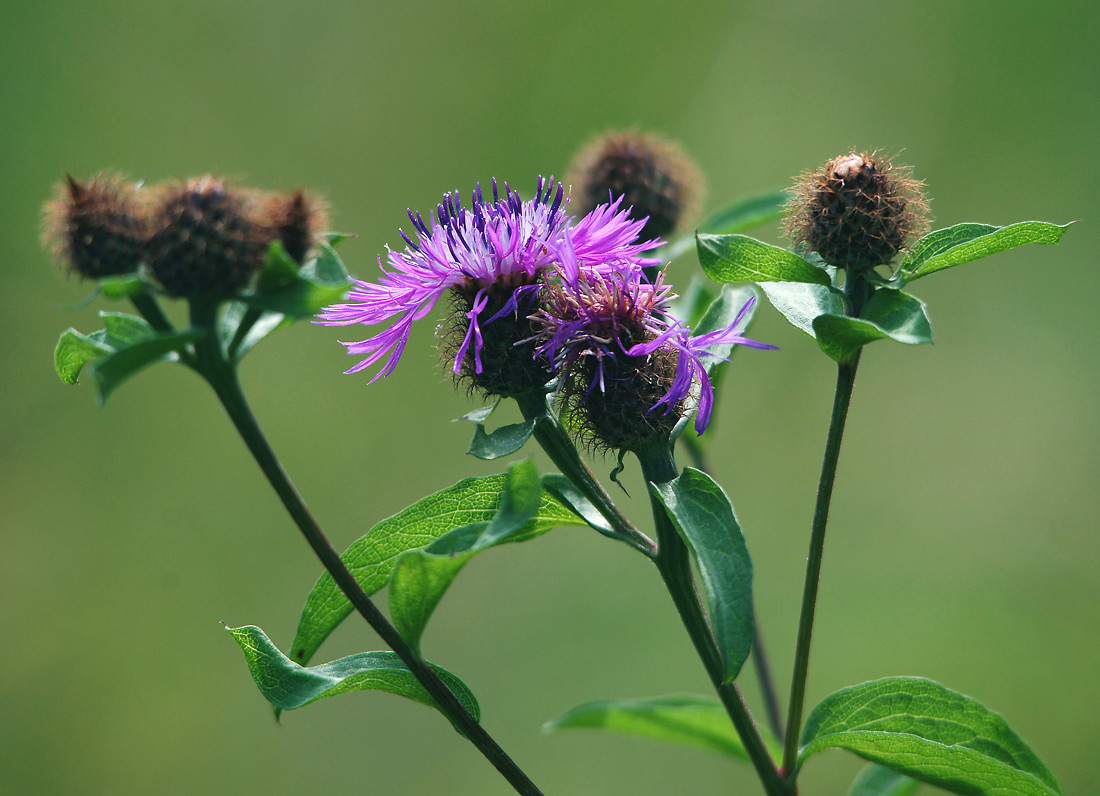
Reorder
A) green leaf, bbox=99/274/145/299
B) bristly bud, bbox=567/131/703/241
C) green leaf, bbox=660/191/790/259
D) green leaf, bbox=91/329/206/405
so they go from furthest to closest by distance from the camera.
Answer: bristly bud, bbox=567/131/703/241 < green leaf, bbox=660/191/790/259 < green leaf, bbox=99/274/145/299 < green leaf, bbox=91/329/206/405

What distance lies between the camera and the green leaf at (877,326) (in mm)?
1127

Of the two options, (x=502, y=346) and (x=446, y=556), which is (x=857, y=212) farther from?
(x=446, y=556)

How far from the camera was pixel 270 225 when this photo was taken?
1.21m

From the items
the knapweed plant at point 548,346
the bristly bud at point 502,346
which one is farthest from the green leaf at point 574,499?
the bristly bud at point 502,346

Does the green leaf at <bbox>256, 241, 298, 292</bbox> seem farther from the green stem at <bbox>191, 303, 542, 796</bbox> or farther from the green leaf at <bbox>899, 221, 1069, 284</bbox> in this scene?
the green leaf at <bbox>899, 221, 1069, 284</bbox>

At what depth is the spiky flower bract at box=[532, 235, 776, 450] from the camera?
126cm

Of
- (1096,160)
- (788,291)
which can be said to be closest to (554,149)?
(1096,160)

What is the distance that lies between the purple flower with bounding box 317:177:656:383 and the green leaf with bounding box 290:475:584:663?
6.9 inches

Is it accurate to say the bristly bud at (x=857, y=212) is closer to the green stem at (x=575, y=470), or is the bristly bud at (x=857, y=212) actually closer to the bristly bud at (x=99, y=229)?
the green stem at (x=575, y=470)

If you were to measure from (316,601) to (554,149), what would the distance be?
4345 millimetres

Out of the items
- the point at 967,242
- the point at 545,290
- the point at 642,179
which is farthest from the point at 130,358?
the point at 642,179

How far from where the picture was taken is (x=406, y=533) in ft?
4.39

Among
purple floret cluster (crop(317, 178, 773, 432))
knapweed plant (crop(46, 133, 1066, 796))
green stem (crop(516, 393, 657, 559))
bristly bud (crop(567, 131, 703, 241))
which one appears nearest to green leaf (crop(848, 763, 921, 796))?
knapweed plant (crop(46, 133, 1066, 796))

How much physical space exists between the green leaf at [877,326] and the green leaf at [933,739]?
478 mm
